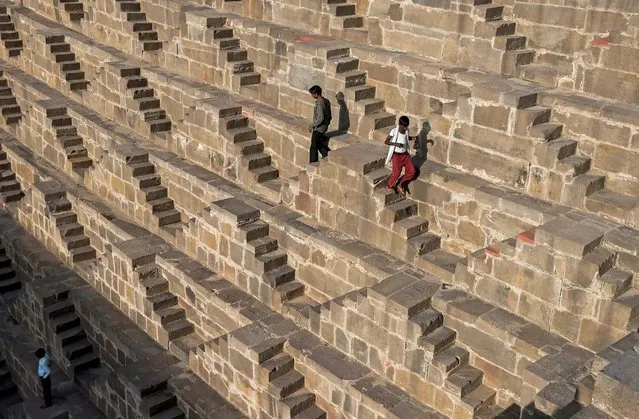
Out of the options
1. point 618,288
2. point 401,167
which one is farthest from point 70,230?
point 618,288

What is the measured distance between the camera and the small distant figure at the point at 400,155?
9766 mm

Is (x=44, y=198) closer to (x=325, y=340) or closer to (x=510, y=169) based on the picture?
(x=325, y=340)

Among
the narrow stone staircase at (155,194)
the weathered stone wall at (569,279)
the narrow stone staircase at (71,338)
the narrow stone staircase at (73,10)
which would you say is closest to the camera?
the weathered stone wall at (569,279)

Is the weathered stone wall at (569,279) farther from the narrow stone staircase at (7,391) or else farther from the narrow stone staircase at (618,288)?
the narrow stone staircase at (7,391)

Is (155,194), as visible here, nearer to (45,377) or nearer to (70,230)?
(70,230)

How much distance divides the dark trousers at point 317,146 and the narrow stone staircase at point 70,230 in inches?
218

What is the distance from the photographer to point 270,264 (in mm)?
10719

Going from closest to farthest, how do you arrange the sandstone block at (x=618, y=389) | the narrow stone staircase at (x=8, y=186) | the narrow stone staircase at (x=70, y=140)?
the sandstone block at (x=618, y=389)
the narrow stone staircase at (x=70, y=140)
the narrow stone staircase at (x=8, y=186)

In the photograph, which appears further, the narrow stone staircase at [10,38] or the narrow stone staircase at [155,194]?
the narrow stone staircase at [10,38]

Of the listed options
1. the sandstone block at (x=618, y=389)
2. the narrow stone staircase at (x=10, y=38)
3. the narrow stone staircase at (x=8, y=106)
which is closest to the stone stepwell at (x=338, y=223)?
the sandstone block at (x=618, y=389)

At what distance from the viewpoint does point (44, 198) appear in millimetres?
14680

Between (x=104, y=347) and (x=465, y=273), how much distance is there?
6780 millimetres

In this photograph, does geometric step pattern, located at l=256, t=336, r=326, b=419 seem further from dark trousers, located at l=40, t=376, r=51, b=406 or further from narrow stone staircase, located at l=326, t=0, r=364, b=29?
narrow stone staircase, located at l=326, t=0, r=364, b=29

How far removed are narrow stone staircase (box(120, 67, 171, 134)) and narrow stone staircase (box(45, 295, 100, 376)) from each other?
13.4 feet
